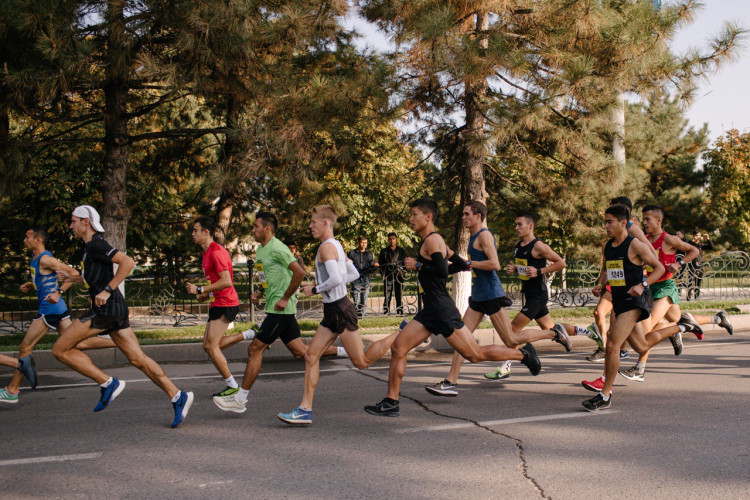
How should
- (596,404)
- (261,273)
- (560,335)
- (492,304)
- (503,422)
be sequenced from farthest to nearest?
(560,335) → (492,304) → (261,273) → (596,404) → (503,422)

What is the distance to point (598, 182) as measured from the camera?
1320 cm

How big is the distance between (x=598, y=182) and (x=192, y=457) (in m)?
10.7

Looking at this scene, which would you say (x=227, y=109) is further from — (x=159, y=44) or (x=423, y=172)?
(x=423, y=172)

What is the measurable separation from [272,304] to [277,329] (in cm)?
28

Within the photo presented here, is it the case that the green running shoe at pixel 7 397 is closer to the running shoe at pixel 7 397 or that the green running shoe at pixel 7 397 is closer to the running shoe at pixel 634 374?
the running shoe at pixel 7 397

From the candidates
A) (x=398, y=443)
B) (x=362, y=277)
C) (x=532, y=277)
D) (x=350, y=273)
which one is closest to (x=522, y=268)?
(x=532, y=277)

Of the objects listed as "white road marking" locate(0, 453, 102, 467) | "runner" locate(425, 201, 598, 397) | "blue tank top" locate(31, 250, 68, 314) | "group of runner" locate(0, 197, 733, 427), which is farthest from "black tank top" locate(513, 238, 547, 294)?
"blue tank top" locate(31, 250, 68, 314)

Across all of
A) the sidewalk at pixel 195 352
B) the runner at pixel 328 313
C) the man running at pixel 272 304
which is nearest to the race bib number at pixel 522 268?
the man running at pixel 272 304

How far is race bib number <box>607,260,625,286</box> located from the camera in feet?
19.8

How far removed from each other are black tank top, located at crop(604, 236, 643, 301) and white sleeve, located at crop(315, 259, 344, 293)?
8.35ft

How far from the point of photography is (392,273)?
13672 mm

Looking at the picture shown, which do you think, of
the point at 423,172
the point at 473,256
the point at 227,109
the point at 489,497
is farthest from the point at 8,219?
the point at 489,497

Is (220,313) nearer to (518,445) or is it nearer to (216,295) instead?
(216,295)

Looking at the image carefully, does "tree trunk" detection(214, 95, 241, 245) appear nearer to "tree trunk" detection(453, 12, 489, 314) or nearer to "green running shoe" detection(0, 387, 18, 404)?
"tree trunk" detection(453, 12, 489, 314)
